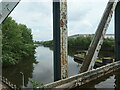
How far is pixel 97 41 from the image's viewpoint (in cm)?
759

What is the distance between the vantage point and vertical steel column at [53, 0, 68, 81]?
380cm

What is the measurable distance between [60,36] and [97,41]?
409 centimetres

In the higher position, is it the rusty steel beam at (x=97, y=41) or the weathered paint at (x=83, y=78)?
the rusty steel beam at (x=97, y=41)

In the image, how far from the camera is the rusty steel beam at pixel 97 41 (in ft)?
23.3

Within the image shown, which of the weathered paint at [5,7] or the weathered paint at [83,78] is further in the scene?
the weathered paint at [83,78]

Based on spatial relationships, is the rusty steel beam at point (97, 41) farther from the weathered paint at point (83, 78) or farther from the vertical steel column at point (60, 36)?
the vertical steel column at point (60, 36)

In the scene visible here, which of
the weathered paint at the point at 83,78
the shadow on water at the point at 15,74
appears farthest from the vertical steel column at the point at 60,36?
the shadow on water at the point at 15,74

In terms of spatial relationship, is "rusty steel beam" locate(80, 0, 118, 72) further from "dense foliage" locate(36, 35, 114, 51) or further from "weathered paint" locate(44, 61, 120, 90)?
"dense foliage" locate(36, 35, 114, 51)

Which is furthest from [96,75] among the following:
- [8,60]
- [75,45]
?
[75,45]

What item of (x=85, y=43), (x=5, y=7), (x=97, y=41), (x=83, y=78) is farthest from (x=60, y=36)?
(x=85, y=43)

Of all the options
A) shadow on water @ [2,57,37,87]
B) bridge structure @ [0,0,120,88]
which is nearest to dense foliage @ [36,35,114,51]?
shadow on water @ [2,57,37,87]

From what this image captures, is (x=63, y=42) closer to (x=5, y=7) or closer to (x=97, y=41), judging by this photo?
(x=5, y=7)

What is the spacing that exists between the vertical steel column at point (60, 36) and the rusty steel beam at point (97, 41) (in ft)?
10.4

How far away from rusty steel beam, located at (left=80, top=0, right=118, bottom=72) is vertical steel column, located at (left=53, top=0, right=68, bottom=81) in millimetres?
3160
